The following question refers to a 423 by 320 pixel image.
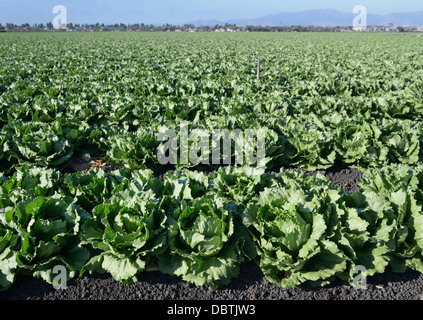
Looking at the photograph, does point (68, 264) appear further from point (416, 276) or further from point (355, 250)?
point (416, 276)

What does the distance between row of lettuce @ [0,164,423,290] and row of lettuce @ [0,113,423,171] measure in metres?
2.71

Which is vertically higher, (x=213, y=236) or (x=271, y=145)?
(x=271, y=145)

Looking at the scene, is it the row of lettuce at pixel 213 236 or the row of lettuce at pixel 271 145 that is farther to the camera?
the row of lettuce at pixel 271 145

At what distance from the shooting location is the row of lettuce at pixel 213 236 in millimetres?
3773

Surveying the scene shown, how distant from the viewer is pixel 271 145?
695cm

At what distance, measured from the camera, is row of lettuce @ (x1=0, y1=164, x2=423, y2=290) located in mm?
3773

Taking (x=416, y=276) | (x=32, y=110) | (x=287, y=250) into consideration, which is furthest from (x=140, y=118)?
(x=416, y=276)

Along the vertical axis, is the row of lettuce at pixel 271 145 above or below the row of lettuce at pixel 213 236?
above

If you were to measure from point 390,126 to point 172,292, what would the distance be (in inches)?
244

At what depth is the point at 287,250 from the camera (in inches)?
152

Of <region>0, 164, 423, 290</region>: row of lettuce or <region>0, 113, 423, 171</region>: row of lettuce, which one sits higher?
<region>0, 113, 423, 171</region>: row of lettuce

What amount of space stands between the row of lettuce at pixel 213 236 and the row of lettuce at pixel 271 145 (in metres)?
2.71

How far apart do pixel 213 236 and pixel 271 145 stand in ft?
11.7
